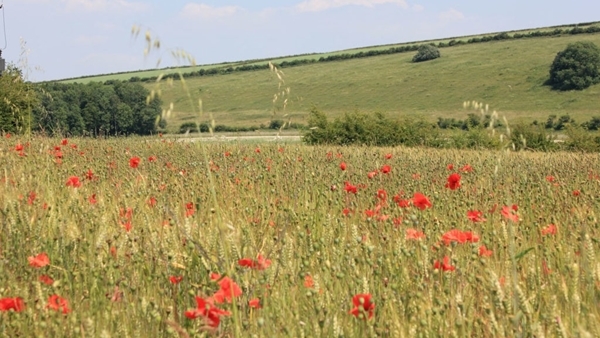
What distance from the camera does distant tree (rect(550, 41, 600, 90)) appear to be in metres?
56.9

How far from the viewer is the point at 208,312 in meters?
1.80

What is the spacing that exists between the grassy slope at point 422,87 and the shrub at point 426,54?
1188 mm

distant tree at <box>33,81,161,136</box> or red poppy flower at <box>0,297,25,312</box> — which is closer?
red poppy flower at <box>0,297,25,312</box>

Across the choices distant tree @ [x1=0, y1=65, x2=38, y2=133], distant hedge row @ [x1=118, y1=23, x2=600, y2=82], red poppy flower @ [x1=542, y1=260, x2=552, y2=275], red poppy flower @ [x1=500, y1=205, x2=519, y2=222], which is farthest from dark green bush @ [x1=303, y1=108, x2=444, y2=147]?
distant hedge row @ [x1=118, y1=23, x2=600, y2=82]

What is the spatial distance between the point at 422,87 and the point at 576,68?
45.9ft

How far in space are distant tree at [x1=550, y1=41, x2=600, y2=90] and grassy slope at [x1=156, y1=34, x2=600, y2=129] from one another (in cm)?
116

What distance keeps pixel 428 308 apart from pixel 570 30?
268ft

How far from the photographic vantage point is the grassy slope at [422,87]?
182 feet

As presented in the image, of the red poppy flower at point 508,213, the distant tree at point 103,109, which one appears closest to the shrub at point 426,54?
the distant tree at point 103,109

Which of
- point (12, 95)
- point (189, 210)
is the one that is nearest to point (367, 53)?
point (12, 95)

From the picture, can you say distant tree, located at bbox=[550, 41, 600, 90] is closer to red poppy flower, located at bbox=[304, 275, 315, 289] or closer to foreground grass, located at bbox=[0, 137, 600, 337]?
foreground grass, located at bbox=[0, 137, 600, 337]

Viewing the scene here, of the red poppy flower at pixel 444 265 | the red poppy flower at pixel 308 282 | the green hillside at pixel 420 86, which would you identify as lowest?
the green hillside at pixel 420 86

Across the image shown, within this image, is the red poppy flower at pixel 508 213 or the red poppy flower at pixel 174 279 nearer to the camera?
the red poppy flower at pixel 508 213

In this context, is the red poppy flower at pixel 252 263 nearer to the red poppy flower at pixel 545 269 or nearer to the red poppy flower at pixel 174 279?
the red poppy flower at pixel 174 279
